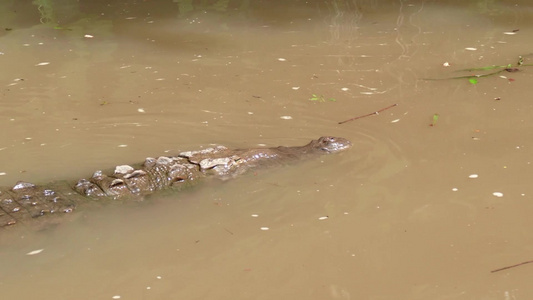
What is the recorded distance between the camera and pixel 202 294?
3.95 meters

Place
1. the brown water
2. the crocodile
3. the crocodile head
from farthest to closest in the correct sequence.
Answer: the crocodile head
the crocodile
the brown water

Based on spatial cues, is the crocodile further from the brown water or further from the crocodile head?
the brown water

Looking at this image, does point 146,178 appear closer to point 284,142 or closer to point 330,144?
point 284,142

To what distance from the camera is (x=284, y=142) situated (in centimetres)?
616

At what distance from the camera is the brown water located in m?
4.15

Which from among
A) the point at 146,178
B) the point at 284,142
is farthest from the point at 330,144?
the point at 146,178

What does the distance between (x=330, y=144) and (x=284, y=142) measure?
528 mm

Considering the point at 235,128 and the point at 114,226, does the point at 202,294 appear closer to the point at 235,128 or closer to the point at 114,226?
the point at 114,226

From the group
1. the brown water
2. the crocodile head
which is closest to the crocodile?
the crocodile head

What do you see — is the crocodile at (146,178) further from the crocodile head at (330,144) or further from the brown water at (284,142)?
the brown water at (284,142)

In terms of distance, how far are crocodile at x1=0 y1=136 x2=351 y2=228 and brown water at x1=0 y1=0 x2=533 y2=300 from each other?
0.41 ft

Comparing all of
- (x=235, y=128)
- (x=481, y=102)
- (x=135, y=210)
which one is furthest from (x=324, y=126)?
(x=135, y=210)

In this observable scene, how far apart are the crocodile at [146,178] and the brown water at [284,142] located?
13 cm

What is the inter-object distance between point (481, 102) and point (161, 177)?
3.40 metres
